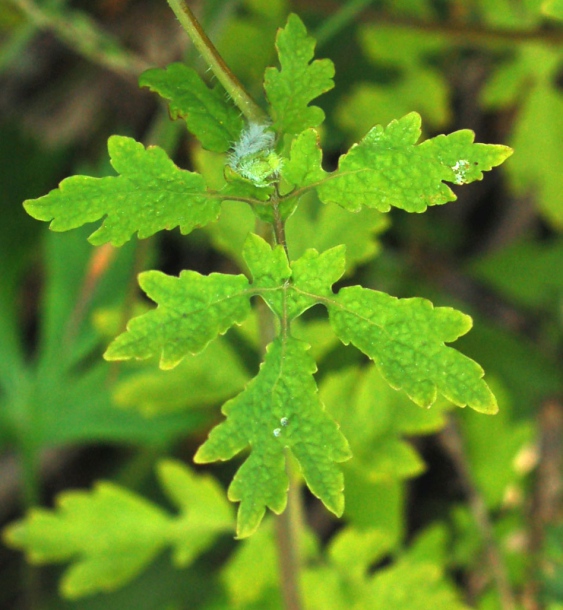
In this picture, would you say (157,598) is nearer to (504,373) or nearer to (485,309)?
(504,373)

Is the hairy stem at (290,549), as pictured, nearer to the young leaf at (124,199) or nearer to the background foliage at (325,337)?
the background foliage at (325,337)

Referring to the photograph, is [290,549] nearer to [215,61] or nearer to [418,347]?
[418,347]

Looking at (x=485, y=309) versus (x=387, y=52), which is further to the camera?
(x=485, y=309)

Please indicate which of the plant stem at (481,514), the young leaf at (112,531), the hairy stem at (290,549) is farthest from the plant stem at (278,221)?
the plant stem at (481,514)

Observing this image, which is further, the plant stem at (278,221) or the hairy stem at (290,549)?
the hairy stem at (290,549)

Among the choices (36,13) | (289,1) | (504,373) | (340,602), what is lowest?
(504,373)


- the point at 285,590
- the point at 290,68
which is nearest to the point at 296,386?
the point at 290,68

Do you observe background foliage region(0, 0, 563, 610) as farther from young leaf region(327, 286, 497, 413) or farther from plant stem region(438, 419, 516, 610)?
young leaf region(327, 286, 497, 413)
